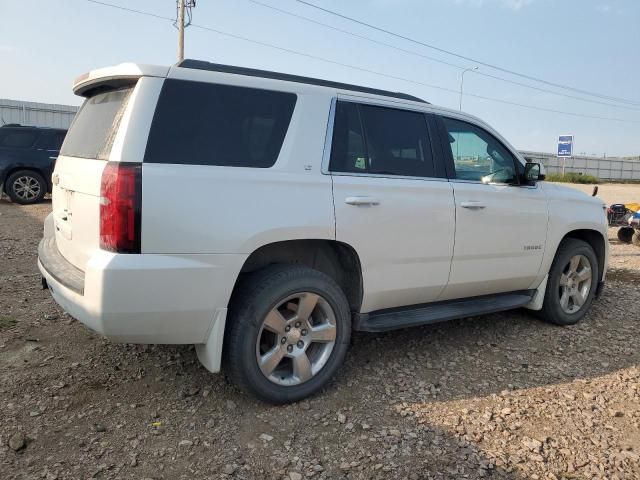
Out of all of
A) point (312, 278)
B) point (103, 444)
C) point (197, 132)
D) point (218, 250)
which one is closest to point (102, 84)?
point (197, 132)

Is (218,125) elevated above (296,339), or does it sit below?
above

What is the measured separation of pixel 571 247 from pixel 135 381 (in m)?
3.87

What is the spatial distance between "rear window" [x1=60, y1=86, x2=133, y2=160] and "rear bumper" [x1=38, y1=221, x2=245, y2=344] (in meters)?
0.65

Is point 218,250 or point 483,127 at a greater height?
point 483,127

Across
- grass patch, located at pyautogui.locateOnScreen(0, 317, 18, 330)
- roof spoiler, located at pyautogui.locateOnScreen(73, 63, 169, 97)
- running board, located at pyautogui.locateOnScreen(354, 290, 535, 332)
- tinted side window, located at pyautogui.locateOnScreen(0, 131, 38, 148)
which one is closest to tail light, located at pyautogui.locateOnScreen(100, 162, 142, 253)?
roof spoiler, located at pyautogui.locateOnScreen(73, 63, 169, 97)

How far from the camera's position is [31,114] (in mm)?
22672

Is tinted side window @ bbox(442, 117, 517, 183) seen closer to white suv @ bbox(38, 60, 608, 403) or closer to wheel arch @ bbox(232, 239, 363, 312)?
white suv @ bbox(38, 60, 608, 403)

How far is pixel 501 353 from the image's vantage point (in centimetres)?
418

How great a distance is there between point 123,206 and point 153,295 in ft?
1.55

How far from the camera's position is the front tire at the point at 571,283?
187 inches

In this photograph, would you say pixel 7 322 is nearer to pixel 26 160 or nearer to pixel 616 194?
pixel 26 160

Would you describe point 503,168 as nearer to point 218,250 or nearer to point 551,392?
point 551,392

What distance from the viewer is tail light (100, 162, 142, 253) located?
260cm

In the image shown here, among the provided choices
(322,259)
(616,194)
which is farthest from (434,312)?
(616,194)
